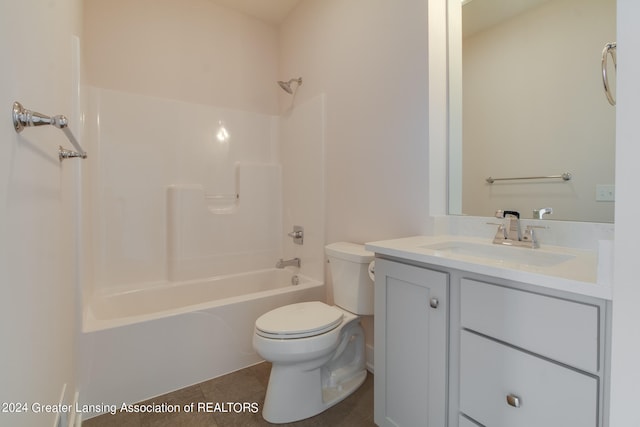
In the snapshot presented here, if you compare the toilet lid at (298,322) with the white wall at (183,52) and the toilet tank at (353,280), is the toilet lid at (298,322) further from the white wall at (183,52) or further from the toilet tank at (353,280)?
the white wall at (183,52)

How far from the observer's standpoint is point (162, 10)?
2236 millimetres

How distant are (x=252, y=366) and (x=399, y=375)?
3.55 feet

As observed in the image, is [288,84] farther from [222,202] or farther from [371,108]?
[222,202]

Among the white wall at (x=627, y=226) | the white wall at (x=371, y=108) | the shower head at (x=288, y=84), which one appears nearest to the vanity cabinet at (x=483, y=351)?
the white wall at (x=627, y=226)

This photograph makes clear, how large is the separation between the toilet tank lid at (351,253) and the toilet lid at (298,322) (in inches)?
11.6

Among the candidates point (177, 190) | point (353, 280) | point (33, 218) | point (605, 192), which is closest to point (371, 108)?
point (353, 280)

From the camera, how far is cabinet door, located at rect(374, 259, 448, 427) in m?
1.04

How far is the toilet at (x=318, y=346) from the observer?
1.37 meters

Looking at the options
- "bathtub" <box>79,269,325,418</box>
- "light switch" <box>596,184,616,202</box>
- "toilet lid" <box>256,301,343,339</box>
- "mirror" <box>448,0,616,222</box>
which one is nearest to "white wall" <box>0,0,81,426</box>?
"bathtub" <box>79,269,325,418</box>

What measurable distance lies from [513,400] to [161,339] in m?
1.64

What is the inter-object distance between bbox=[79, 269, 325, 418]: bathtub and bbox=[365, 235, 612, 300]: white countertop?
1.08m

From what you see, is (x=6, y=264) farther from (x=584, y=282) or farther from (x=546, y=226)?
(x=546, y=226)

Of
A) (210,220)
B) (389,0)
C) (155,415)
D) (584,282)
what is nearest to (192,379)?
(155,415)

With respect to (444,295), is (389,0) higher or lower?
higher
